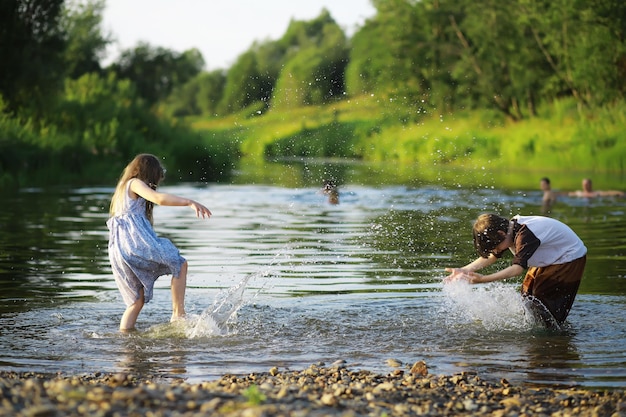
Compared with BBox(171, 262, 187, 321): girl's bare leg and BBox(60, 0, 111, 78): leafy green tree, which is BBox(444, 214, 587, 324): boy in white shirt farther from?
BBox(60, 0, 111, 78): leafy green tree

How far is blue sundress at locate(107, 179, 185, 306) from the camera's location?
1052 centimetres

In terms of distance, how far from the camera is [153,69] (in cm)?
8512

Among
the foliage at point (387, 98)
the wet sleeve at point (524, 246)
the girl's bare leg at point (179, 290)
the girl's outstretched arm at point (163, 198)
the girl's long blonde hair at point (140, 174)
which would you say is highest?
the foliage at point (387, 98)

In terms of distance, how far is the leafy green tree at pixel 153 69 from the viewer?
83.9 m

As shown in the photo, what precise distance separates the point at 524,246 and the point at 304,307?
2.94 m

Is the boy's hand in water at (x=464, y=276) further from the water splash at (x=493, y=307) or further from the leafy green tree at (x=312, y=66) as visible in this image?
the leafy green tree at (x=312, y=66)

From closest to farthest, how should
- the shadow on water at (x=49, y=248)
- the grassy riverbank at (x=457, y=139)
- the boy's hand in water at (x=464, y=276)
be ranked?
the boy's hand in water at (x=464, y=276)
the shadow on water at (x=49, y=248)
the grassy riverbank at (x=457, y=139)

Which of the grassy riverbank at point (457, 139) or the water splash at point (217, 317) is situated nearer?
the water splash at point (217, 317)

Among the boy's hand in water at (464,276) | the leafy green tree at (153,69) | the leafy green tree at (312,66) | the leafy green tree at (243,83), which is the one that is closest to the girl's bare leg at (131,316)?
the boy's hand in water at (464,276)

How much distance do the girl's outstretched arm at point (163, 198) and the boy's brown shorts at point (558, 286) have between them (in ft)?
10.9

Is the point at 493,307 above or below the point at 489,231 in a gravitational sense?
below

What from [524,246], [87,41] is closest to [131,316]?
[524,246]

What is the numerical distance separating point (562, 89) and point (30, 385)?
51463mm

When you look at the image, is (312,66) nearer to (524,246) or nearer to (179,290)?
(179,290)
